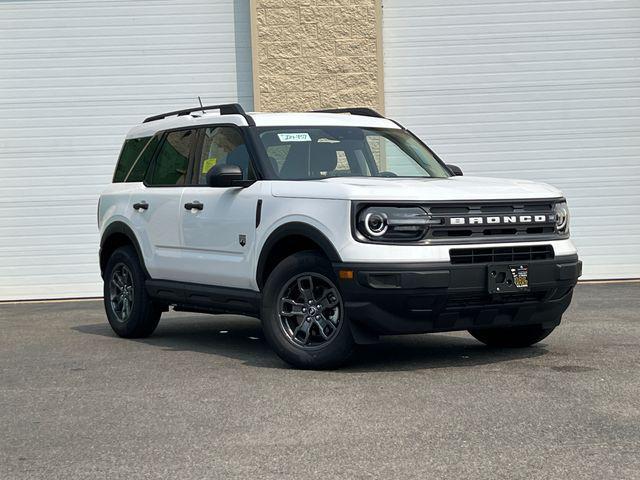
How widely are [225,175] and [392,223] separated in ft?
5.19

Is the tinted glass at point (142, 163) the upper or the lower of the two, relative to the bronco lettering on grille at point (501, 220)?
upper

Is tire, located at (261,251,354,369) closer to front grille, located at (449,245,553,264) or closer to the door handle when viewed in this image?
front grille, located at (449,245,553,264)

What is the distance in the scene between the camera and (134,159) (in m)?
10.7

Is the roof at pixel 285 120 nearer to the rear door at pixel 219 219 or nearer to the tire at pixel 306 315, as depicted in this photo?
the rear door at pixel 219 219

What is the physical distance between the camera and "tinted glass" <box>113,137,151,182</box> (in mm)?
10656

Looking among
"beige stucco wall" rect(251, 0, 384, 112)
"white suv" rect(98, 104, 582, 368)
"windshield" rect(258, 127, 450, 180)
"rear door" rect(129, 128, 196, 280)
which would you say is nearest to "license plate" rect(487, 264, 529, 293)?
"white suv" rect(98, 104, 582, 368)

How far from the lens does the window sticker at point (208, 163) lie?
933 cm

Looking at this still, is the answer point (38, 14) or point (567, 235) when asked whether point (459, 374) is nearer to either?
point (567, 235)

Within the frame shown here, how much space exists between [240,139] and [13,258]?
8.45 meters

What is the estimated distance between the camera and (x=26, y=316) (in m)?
13.5

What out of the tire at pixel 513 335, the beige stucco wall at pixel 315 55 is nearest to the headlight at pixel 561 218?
the tire at pixel 513 335

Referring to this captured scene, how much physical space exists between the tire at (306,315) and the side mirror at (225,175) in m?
0.83

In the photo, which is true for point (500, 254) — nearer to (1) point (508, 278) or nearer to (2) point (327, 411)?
(1) point (508, 278)

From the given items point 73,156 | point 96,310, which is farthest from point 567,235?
point 73,156
